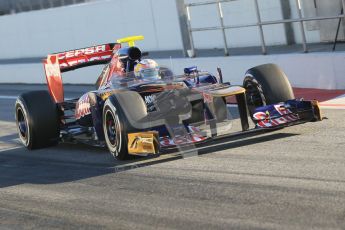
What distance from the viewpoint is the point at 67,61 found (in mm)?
13219

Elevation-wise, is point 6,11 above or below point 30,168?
above

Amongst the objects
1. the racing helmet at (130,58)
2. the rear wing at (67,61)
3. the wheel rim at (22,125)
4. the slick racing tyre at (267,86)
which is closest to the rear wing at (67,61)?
the rear wing at (67,61)

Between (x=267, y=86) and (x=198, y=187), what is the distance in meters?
2.64

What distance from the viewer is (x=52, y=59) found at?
1312 cm

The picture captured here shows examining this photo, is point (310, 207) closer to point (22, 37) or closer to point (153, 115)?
point (153, 115)

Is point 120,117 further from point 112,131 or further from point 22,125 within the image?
point 22,125

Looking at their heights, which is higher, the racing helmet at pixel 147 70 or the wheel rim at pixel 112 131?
the racing helmet at pixel 147 70

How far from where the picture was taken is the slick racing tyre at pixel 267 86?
10.4 metres

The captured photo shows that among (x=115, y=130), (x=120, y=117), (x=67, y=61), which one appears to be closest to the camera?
(x=120, y=117)

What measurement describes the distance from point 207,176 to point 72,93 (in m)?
11.7

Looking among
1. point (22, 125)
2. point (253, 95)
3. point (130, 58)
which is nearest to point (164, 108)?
point (253, 95)

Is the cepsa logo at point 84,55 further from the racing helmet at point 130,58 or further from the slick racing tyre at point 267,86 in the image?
the slick racing tyre at point 267,86

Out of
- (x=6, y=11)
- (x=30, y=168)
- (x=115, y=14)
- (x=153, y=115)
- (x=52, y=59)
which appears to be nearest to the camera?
(x=153, y=115)

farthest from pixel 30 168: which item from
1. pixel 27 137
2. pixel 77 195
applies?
pixel 77 195
